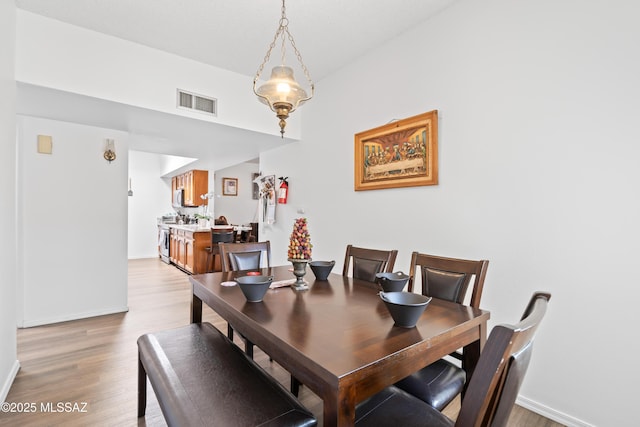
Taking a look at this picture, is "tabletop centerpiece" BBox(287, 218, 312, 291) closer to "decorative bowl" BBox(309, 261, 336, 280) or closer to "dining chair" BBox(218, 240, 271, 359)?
"decorative bowl" BBox(309, 261, 336, 280)

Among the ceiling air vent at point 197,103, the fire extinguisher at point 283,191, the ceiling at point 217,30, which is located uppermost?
the ceiling at point 217,30

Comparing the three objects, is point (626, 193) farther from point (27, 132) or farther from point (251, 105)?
point (27, 132)

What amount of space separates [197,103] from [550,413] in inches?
143

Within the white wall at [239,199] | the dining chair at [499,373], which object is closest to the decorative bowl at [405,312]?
the dining chair at [499,373]

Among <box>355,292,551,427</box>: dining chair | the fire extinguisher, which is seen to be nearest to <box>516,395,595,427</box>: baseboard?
<box>355,292,551,427</box>: dining chair

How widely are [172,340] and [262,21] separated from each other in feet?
7.76

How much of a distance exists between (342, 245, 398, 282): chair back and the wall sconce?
2.95m

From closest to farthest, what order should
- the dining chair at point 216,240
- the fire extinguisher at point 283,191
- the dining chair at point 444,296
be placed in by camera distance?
the dining chair at point 444,296 → the fire extinguisher at point 283,191 → the dining chair at point 216,240

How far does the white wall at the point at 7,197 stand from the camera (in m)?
1.80

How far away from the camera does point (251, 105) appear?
3352 mm

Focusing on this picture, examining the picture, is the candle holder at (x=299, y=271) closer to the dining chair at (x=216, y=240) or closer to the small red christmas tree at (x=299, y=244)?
the small red christmas tree at (x=299, y=244)

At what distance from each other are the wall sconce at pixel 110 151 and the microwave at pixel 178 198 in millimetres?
3659

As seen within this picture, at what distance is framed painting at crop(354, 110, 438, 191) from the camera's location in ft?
7.56

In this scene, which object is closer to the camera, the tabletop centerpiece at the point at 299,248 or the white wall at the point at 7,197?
the tabletop centerpiece at the point at 299,248
